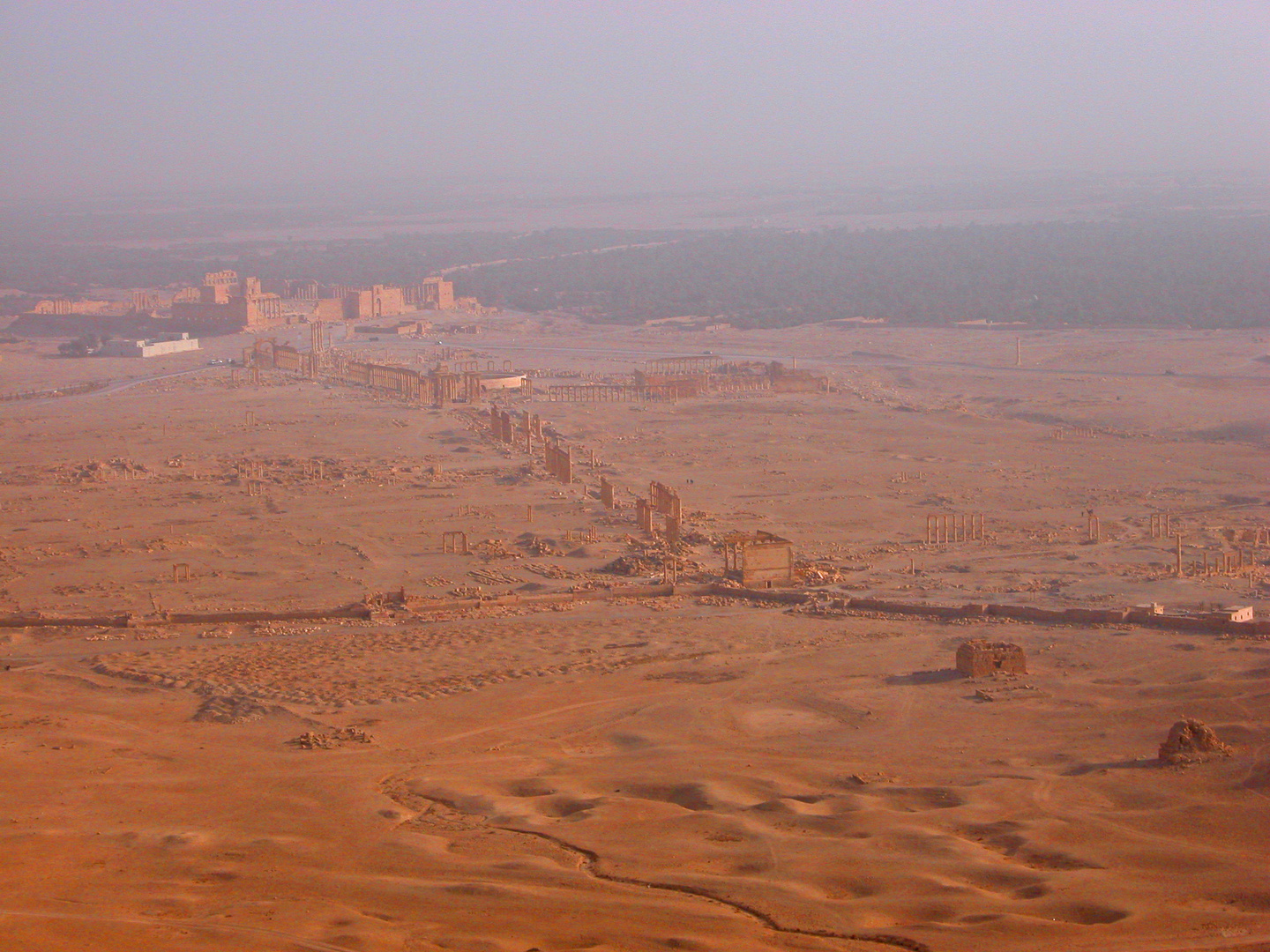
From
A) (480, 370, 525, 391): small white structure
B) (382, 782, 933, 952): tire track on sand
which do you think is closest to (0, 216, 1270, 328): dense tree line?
(480, 370, 525, 391): small white structure

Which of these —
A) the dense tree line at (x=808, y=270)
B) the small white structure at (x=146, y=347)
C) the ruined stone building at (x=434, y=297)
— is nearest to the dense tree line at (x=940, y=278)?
the dense tree line at (x=808, y=270)

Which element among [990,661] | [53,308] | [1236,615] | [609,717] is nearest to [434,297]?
[53,308]

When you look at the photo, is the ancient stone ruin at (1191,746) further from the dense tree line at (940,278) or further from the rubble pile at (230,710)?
the dense tree line at (940,278)

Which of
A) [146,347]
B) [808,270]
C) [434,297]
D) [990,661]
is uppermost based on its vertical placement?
[808,270]

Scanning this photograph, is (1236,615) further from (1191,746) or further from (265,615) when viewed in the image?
(265,615)

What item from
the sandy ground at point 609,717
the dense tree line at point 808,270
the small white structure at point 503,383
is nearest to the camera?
the sandy ground at point 609,717

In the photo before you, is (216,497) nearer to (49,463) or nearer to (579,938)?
(49,463)
